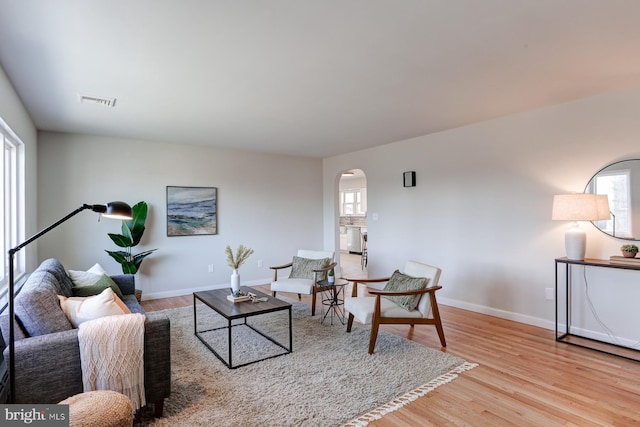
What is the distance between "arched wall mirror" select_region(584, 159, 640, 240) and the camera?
3.16 meters

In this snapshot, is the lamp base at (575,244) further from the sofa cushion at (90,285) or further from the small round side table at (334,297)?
the sofa cushion at (90,285)

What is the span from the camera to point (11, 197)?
3475 mm

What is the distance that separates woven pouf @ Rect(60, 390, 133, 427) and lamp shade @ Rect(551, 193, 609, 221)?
368 cm

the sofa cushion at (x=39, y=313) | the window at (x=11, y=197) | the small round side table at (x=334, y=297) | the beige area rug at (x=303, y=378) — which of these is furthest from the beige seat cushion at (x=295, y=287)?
the window at (x=11, y=197)

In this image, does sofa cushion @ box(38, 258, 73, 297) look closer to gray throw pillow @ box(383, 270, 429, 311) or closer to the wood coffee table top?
the wood coffee table top

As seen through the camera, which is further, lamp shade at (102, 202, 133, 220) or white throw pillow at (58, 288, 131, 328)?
white throw pillow at (58, 288, 131, 328)

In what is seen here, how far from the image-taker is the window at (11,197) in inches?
122

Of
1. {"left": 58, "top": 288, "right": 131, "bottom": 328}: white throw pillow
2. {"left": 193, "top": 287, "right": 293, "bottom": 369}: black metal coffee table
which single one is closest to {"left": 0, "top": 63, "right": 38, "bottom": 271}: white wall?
{"left": 58, "top": 288, "right": 131, "bottom": 328}: white throw pillow

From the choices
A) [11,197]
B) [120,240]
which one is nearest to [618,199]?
[120,240]

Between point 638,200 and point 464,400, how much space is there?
8.07 feet

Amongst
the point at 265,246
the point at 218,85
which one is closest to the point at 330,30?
the point at 218,85

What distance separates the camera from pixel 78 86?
2990 mm

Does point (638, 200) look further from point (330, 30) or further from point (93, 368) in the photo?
point (93, 368)

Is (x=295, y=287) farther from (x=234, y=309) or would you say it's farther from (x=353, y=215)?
(x=353, y=215)
